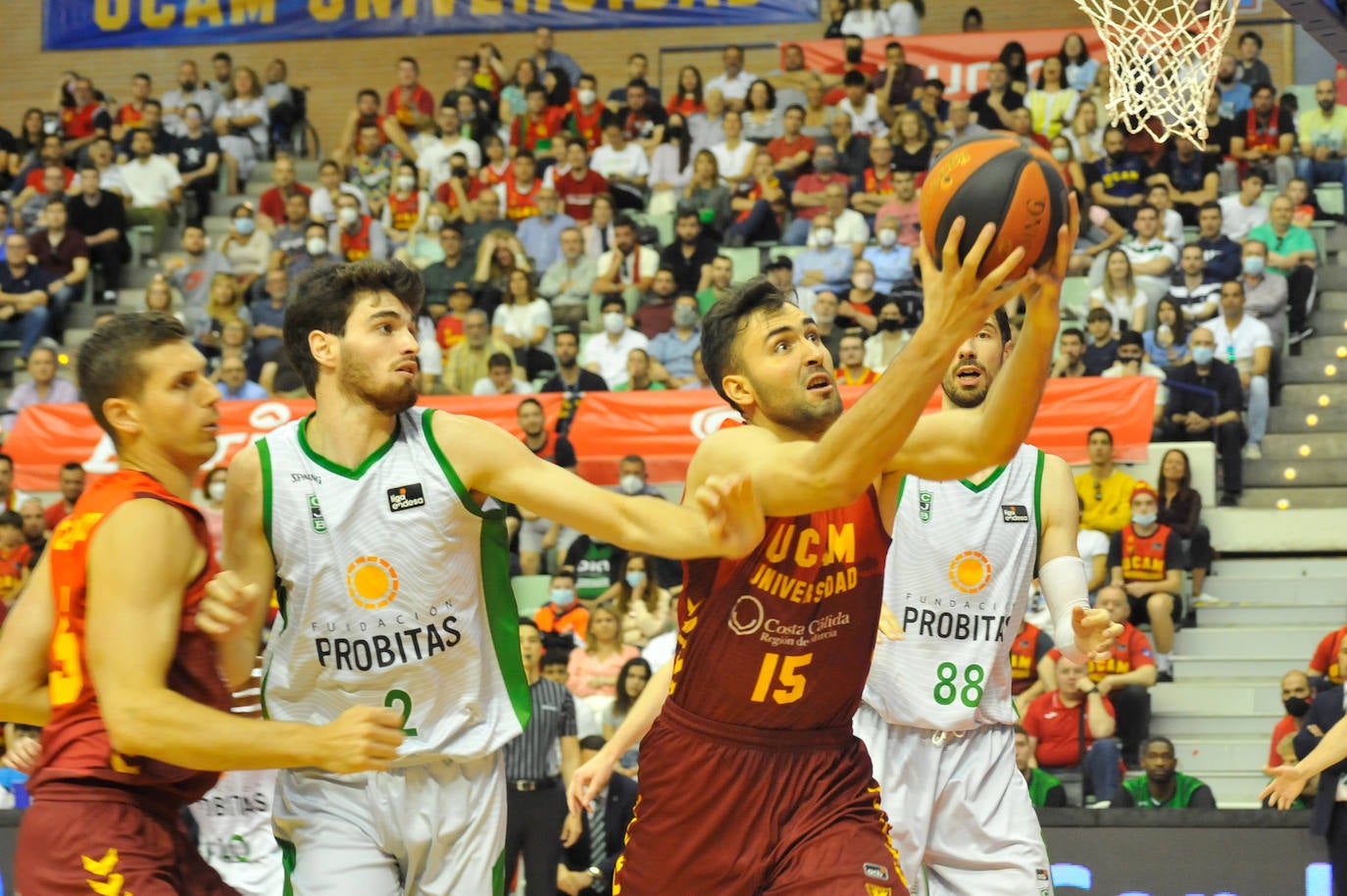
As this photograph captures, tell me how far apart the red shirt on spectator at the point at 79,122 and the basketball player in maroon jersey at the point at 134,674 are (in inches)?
711

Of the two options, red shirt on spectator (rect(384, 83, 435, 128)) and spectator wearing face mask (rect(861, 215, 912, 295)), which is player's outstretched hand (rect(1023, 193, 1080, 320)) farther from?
red shirt on spectator (rect(384, 83, 435, 128))

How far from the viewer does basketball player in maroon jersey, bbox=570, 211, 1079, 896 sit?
455 cm

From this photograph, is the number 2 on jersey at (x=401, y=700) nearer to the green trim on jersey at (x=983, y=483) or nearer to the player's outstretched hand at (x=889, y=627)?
the player's outstretched hand at (x=889, y=627)

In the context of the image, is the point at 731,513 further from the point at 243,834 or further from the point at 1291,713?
the point at 1291,713

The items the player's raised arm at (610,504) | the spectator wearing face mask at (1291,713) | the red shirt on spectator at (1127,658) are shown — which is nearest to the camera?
the player's raised arm at (610,504)

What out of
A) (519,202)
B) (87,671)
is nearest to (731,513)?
(87,671)

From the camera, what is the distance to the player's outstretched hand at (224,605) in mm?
3996

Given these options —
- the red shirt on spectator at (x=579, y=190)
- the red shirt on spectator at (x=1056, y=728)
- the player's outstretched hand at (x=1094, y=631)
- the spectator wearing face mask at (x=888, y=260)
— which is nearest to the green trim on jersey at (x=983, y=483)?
the player's outstretched hand at (x=1094, y=631)

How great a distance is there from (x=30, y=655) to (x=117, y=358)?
0.81 m

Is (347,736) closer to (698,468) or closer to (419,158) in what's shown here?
(698,468)

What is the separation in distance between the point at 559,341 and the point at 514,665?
34.4ft

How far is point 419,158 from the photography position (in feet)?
64.9

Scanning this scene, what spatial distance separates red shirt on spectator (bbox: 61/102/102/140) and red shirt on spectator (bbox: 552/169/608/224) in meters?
6.69

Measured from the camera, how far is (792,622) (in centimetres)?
471
